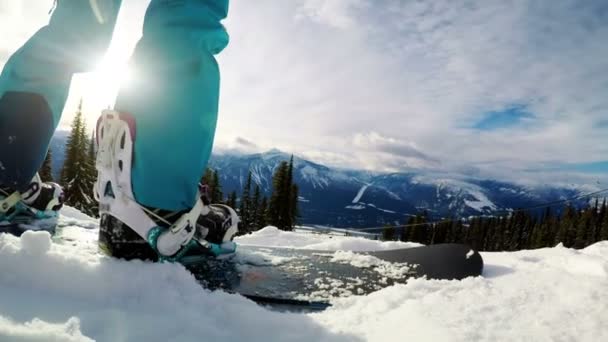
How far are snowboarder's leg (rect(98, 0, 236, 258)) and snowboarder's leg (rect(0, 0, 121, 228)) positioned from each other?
77cm

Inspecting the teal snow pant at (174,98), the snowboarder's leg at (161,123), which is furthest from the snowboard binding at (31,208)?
the teal snow pant at (174,98)

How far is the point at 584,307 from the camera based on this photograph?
4.52ft

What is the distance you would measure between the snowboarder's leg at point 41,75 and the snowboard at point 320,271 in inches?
52.8

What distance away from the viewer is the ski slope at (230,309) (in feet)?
3.39

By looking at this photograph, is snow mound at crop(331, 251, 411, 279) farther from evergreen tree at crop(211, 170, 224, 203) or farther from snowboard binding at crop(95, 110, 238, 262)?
evergreen tree at crop(211, 170, 224, 203)

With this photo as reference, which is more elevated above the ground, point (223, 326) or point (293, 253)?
point (223, 326)

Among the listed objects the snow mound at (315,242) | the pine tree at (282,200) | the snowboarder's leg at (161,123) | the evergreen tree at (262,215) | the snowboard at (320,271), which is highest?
the snowboarder's leg at (161,123)

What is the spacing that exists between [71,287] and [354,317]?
3.28 feet

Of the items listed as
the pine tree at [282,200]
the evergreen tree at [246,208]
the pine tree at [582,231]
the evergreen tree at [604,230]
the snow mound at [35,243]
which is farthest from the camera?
the pine tree at [582,231]

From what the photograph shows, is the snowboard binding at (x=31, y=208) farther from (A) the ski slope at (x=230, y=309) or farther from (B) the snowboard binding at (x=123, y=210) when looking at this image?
(A) the ski slope at (x=230, y=309)

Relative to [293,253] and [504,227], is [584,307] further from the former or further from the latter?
[504,227]

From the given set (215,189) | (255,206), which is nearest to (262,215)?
(255,206)

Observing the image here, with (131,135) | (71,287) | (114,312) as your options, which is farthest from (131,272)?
(131,135)

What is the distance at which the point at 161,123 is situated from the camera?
167 centimetres
